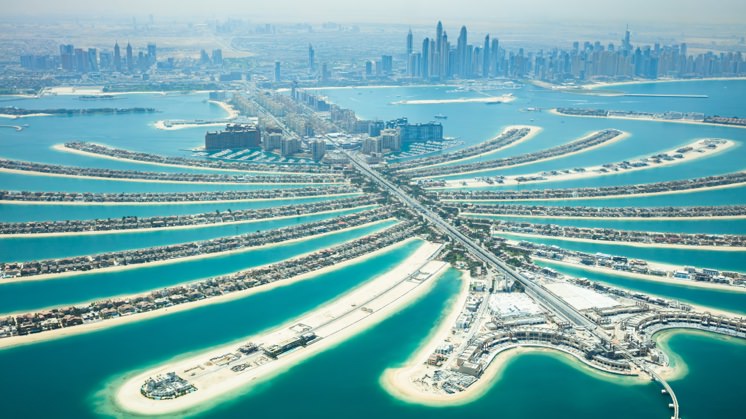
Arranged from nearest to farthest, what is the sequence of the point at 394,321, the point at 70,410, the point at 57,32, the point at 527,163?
the point at 70,410 → the point at 394,321 → the point at 527,163 → the point at 57,32

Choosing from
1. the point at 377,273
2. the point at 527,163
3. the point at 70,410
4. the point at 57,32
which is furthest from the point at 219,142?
the point at 57,32

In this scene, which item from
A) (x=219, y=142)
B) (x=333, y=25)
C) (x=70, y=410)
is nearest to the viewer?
(x=70, y=410)

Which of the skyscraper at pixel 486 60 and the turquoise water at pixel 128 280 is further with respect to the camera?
the skyscraper at pixel 486 60

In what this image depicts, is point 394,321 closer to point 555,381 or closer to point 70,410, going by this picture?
point 555,381

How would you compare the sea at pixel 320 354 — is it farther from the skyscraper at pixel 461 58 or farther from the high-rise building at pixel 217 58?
the high-rise building at pixel 217 58

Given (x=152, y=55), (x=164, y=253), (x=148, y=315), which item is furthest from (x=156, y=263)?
(x=152, y=55)

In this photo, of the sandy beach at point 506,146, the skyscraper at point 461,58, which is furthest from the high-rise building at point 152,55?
the sandy beach at point 506,146

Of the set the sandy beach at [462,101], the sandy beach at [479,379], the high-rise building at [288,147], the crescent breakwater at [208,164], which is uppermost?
the sandy beach at [462,101]
